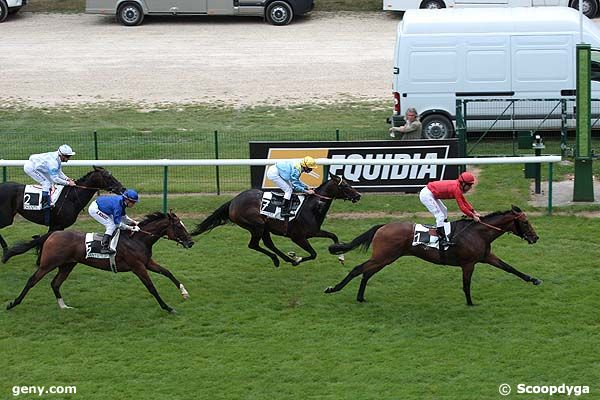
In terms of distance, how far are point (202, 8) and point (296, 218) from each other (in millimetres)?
16278

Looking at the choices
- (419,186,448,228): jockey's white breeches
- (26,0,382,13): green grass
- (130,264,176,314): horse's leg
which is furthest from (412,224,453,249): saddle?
(26,0,382,13): green grass

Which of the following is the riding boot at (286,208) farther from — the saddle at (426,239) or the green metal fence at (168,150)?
the green metal fence at (168,150)

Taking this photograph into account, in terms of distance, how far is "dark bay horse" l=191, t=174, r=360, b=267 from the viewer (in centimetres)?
1531

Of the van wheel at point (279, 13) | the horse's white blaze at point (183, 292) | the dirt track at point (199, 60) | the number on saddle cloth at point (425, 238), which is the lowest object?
the horse's white blaze at point (183, 292)

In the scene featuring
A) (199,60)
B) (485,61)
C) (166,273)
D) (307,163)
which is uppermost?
(485,61)

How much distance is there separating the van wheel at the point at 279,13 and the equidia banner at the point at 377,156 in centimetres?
1237

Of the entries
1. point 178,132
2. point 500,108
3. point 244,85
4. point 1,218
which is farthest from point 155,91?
point 1,218

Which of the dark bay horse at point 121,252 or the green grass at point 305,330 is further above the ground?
the dark bay horse at point 121,252

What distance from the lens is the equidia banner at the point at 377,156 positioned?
61.4ft

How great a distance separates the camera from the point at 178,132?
2322 cm

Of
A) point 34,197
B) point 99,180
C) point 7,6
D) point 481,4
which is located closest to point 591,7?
point 481,4

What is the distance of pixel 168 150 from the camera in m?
22.0

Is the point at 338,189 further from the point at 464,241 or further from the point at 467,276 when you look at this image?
the point at 467,276

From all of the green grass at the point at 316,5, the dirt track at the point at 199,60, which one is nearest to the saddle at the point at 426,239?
the dirt track at the point at 199,60
